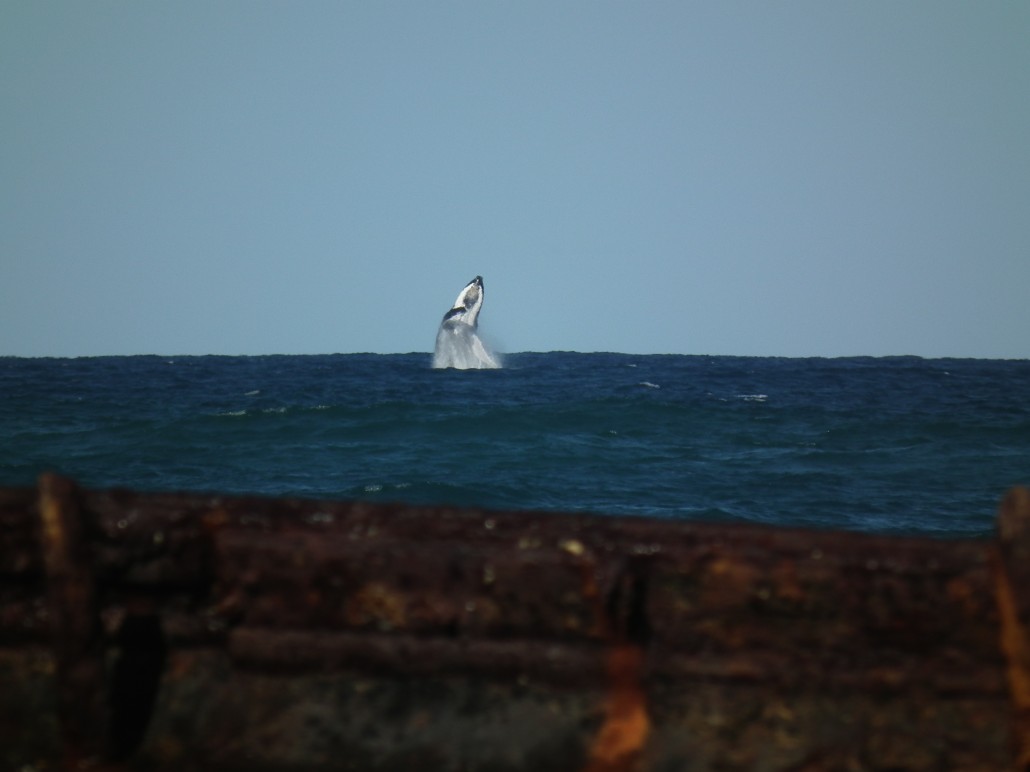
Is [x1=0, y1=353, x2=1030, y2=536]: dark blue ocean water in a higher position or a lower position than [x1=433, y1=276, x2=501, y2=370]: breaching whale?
lower

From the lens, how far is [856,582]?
1.82 metres

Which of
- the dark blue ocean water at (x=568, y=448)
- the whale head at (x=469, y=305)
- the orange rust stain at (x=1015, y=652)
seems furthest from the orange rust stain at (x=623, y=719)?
the whale head at (x=469, y=305)

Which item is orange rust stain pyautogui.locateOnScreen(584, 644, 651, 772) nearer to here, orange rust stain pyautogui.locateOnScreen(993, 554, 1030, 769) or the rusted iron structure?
the rusted iron structure

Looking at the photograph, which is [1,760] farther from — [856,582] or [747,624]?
[856,582]

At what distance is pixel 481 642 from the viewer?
6.16 ft

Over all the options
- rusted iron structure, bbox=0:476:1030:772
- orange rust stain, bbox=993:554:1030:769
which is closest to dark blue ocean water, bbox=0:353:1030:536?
rusted iron structure, bbox=0:476:1030:772

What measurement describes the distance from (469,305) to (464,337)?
2.85 metres

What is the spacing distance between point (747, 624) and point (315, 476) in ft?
49.5

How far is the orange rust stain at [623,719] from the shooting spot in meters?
1.86

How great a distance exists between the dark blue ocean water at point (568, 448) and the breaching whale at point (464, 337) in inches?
866

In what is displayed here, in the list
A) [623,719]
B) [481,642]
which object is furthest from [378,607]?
[623,719]

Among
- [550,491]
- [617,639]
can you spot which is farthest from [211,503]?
[550,491]

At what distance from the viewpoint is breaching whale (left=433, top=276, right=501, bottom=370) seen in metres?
55.7

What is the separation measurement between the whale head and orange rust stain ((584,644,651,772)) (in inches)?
2086
